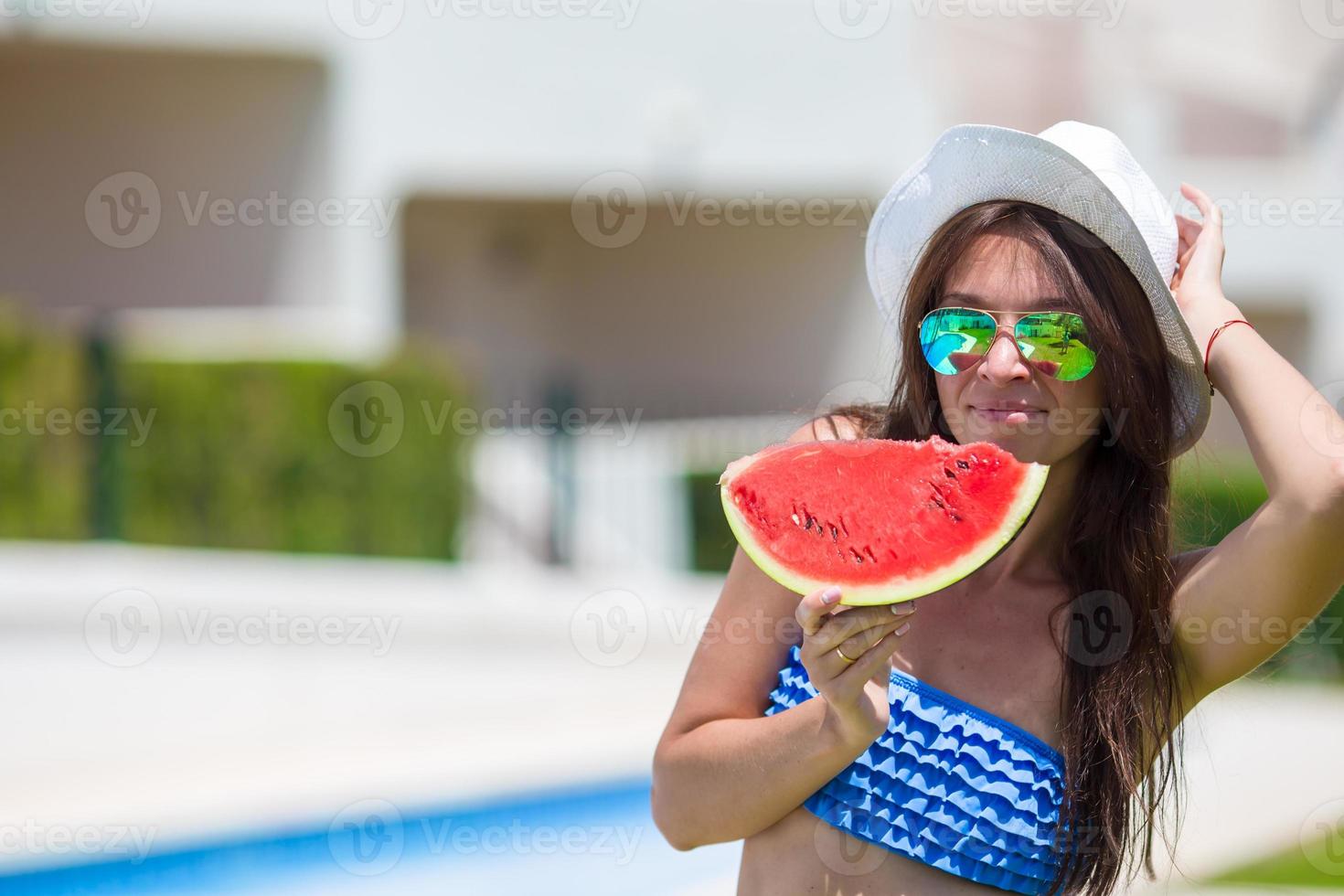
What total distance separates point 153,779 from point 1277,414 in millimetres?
6427

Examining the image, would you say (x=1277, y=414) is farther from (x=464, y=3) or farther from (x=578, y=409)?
(x=464, y=3)

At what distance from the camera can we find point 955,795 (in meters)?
2.10

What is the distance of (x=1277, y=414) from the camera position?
204 cm

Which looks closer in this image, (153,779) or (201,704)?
(153,779)

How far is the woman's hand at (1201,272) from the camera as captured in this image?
217 centimetres

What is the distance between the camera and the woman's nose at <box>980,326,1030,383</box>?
2.03m

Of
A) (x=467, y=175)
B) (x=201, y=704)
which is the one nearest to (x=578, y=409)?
(x=467, y=175)
